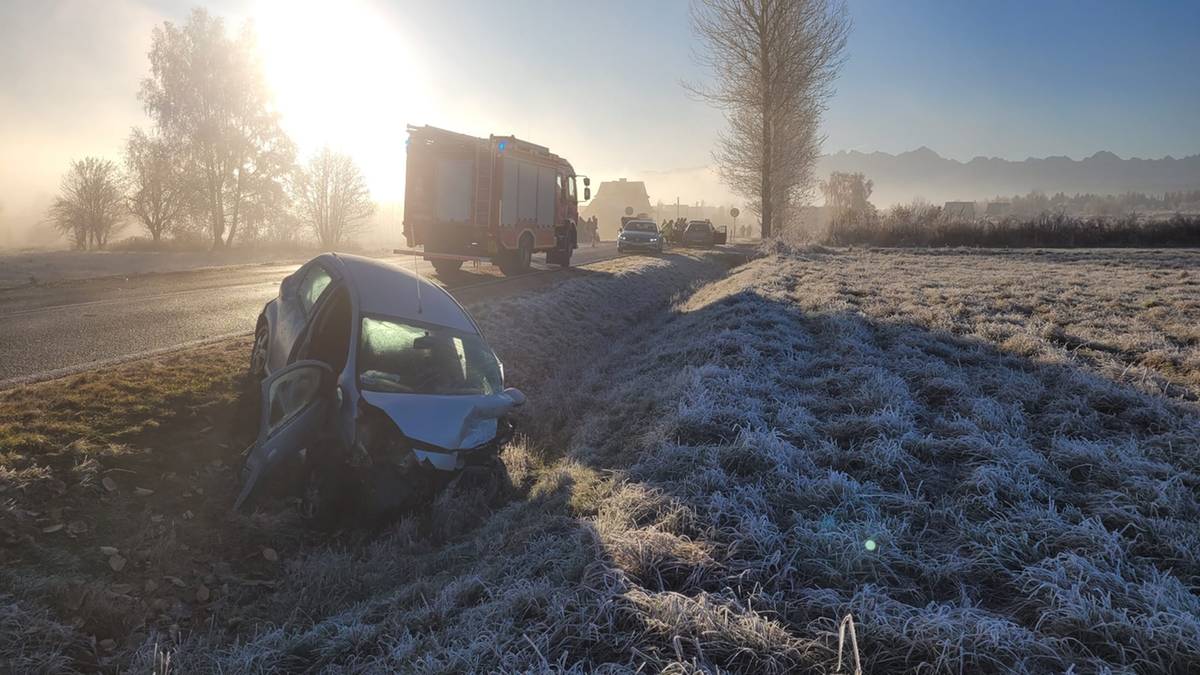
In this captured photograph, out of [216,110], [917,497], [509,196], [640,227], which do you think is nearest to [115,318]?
[509,196]

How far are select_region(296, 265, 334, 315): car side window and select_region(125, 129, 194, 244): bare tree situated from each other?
32239 millimetres

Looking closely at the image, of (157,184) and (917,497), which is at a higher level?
(157,184)

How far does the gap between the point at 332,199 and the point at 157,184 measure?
1006 cm

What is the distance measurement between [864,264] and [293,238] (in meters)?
39.2

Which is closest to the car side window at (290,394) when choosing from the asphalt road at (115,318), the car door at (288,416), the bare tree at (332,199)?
the car door at (288,416)

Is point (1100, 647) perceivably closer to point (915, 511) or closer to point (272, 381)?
point (915, 511)

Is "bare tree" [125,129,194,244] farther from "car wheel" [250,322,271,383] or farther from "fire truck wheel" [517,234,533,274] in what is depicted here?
"car wheel" [250,322,271,383]

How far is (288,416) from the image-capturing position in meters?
4.41

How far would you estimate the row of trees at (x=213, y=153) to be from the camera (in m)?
29.7

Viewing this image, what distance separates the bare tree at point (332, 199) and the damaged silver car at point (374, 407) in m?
39.0

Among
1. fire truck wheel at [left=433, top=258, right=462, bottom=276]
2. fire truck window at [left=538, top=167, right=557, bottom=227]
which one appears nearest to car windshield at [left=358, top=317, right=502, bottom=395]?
fire truck wheel at [left=433, top=258, right=462, bottom=276]

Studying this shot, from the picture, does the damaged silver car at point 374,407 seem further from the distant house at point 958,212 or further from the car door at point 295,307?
the distant house at point 958,212

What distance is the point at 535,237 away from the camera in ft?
55.6

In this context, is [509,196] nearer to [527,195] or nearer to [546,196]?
[527,195]
